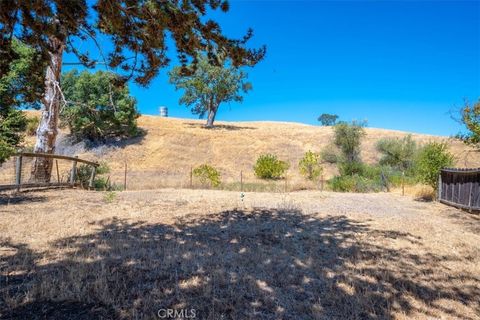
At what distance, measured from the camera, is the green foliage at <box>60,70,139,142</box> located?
105 ft

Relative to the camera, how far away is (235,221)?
7.71 m

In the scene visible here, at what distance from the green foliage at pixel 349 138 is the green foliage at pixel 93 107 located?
61.6 feet

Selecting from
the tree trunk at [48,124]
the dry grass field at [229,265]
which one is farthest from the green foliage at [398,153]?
the tree trunk at [48,124]

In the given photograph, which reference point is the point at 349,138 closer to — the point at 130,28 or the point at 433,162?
the point at 433,162

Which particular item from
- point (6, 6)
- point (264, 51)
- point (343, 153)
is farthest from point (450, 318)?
point (343, 153)

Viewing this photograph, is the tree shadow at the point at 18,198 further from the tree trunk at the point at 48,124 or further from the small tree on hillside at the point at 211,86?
the small tree on hillside at the point at 211,86

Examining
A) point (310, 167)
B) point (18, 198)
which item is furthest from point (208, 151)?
point (18, 198)

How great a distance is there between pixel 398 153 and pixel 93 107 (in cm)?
2861

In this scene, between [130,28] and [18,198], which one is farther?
[18,198]

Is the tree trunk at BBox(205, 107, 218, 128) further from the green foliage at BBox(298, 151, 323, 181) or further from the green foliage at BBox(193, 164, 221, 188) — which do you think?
the green foliage at BBox(193, 164, 221, 188)

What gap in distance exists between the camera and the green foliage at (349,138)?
31000 millimetres

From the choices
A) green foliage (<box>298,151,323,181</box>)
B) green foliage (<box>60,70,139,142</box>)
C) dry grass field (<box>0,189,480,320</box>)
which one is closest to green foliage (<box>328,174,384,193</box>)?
green foliage (<box>298,151,323,181</box>)

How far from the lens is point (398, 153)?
32.9 m

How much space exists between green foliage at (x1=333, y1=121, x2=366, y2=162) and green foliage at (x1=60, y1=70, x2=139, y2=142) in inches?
739
